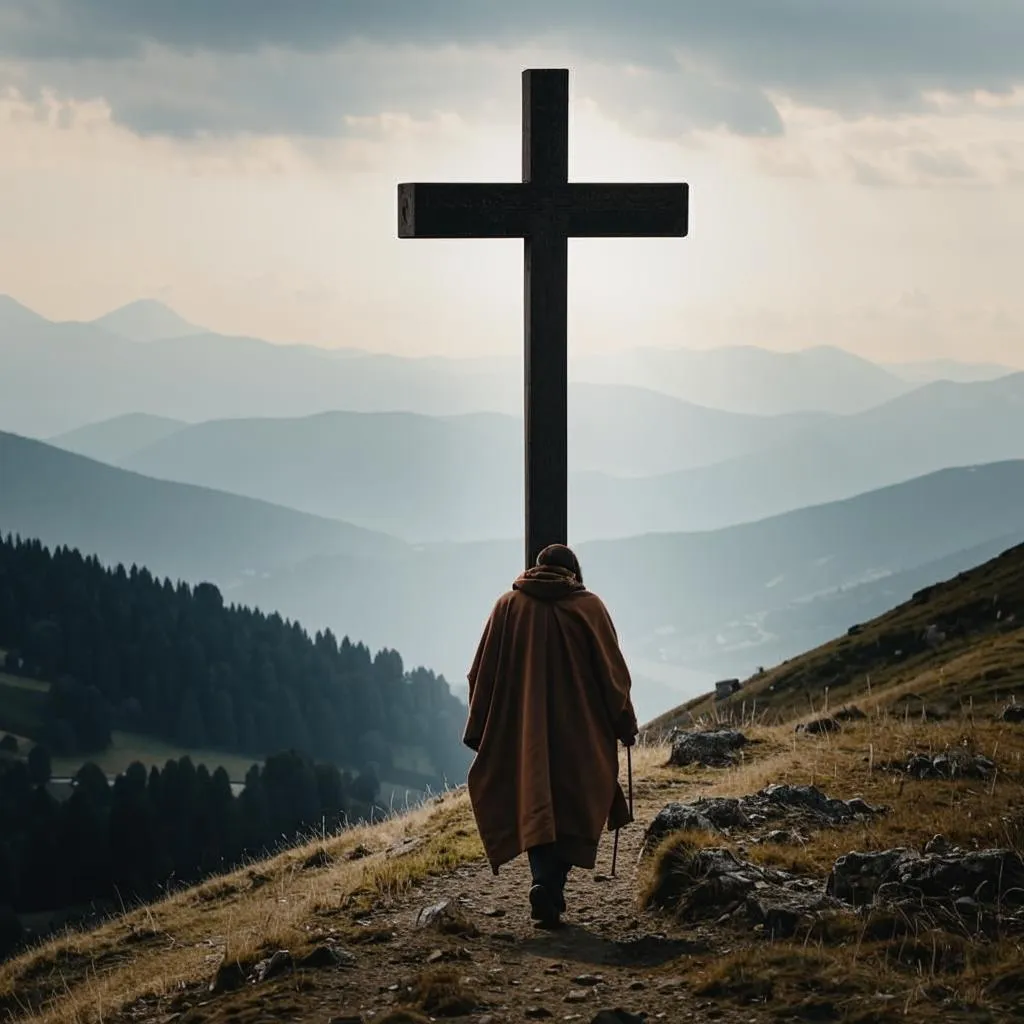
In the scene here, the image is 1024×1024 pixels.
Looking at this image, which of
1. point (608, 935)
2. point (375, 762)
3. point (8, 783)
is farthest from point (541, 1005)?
point (375, 762)

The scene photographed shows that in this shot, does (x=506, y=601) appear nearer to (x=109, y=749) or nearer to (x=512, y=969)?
(x=512, y=969)

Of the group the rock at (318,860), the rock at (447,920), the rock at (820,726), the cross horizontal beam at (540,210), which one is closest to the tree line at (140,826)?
the rock at (318,860)

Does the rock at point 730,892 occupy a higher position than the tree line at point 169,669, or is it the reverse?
the tree line at point 169,669

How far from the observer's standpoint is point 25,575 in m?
196

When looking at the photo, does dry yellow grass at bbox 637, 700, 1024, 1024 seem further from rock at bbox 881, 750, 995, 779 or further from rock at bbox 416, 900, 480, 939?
rock at bbox 416, 900, 480, 939

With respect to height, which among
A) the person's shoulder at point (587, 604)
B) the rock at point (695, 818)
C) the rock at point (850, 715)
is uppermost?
the person's shoulder at point (587, 604)

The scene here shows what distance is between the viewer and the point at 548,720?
37.3 feet

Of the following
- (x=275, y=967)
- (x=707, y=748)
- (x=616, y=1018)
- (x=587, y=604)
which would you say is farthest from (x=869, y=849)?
(x=707, y=748)

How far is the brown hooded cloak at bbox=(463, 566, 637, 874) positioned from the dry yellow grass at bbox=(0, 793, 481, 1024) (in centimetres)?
151

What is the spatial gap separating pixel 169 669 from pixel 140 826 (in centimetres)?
6301

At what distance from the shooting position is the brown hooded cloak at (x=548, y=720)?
36.9ft

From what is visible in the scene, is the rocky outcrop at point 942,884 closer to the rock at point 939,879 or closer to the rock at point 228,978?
the rock at point 939,879

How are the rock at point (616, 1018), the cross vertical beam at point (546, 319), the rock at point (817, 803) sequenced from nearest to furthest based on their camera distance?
1. the rock at point (616, 1018)
2. the cross vertical beam at point (546, 319)
3. the rock at point (817, 803)

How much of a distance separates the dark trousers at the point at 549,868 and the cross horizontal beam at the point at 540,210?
549 centimetres
